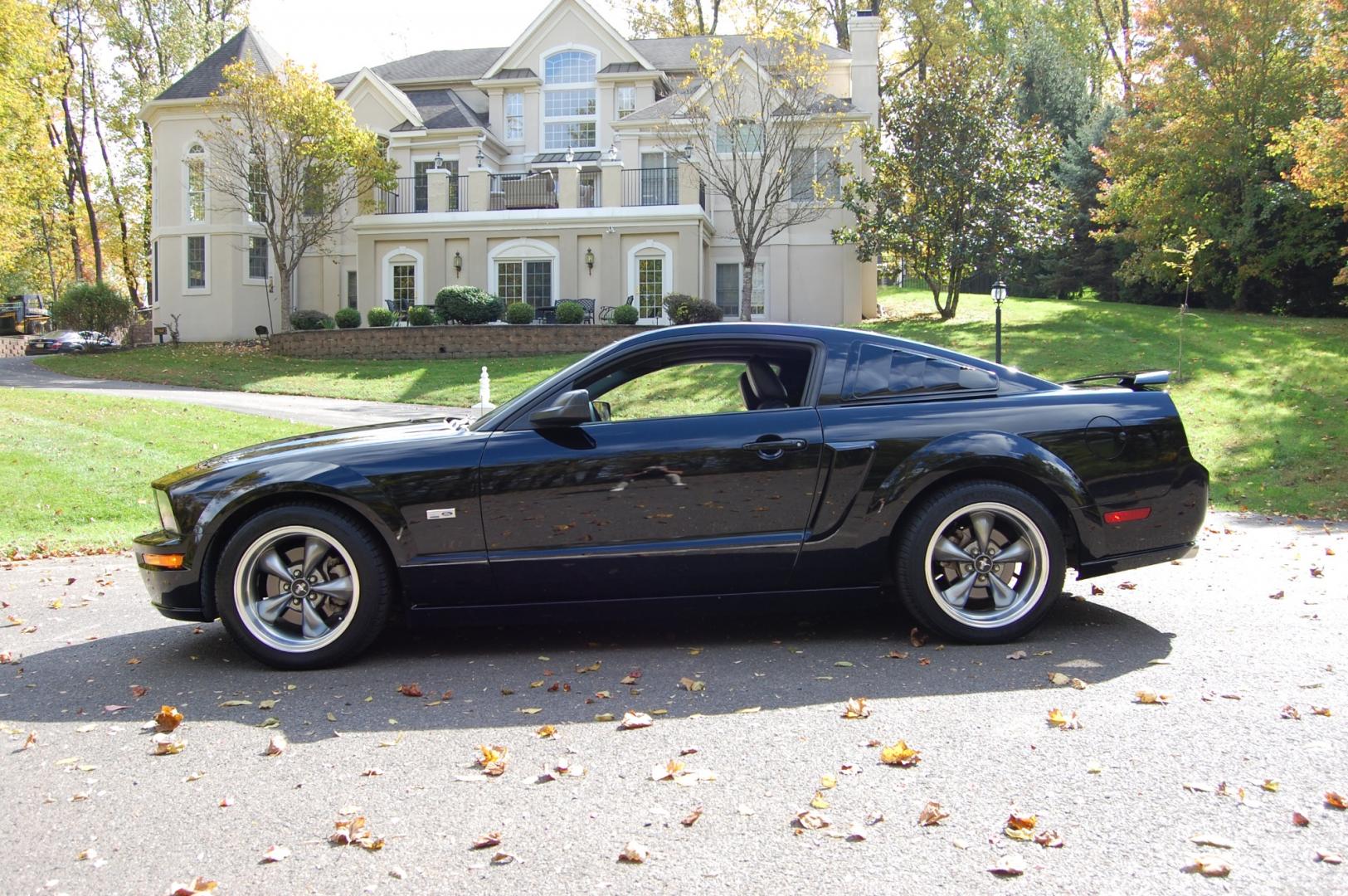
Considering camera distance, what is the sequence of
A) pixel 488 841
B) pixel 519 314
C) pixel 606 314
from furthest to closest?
pixel 606 314 → pixel 519 314 → pixel 488 841

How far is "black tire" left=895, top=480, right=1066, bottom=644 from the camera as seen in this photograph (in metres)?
4.69

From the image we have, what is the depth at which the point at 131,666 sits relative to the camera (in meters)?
4.82

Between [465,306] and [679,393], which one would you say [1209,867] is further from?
[465,306]

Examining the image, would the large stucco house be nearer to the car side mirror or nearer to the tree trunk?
the tree trunk

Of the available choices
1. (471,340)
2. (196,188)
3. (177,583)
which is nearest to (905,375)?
(177,583)

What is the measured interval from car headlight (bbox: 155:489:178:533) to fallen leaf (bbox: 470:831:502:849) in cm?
256

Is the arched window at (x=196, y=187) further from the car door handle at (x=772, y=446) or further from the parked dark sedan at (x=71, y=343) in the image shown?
the car door handle at (x=772, y=446)

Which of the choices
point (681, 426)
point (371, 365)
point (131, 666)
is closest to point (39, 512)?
point (131, 666)

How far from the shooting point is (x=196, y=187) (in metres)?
33.3

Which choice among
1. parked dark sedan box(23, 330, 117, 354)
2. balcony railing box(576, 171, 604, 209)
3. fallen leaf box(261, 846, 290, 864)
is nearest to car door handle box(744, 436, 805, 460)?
fallen leaf box(261, 846, 290, 864)

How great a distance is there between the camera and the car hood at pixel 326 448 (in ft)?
15.3

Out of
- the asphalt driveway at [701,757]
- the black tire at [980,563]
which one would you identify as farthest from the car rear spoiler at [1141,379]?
the asphalt driveway at [701,757]

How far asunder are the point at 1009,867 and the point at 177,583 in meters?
3.76

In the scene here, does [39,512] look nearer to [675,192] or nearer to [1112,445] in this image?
[1112,445]
